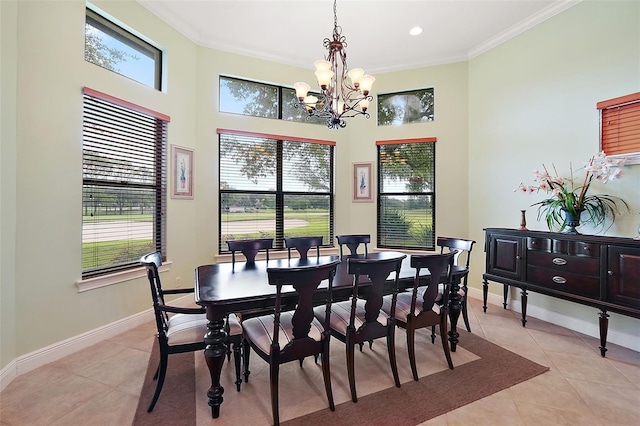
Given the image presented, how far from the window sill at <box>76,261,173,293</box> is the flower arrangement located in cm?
448

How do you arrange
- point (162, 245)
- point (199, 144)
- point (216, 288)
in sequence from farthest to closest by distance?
1. point (199, 144)
2. point (162, 245)
3. point (216, 288)

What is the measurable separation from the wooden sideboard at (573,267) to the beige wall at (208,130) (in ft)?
1.66

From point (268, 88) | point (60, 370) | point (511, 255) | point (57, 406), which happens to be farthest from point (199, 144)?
point (511, 255)

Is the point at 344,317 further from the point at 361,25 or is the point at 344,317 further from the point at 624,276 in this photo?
the point at 361,25

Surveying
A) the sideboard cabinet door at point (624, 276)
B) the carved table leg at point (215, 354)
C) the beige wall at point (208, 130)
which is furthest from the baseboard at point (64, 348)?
the sideboard cabinet door at point (624, 276)

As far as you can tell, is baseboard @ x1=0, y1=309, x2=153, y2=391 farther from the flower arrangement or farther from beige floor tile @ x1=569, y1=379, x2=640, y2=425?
the flower arrangement

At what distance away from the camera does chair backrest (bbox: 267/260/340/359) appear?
1.70 m

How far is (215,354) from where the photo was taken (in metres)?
1.86

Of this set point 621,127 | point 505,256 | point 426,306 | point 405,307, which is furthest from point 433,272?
point 621,127

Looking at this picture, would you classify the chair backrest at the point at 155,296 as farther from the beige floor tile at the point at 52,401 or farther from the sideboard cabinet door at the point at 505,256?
the sideboard cabinet door at the point at 505,256

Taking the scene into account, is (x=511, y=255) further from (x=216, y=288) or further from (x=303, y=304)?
(x=216, y=288)

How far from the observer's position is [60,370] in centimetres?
242

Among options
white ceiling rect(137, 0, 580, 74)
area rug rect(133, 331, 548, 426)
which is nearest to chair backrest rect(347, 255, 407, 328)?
area rug rect(133, 331, 548, 426)

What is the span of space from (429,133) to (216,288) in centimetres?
394
